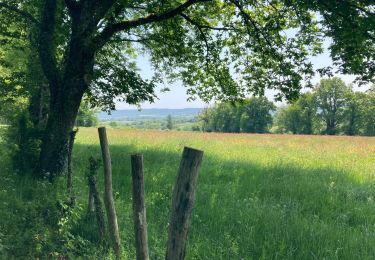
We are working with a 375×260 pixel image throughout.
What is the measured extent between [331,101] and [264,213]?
277 ft

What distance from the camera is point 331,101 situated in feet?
275

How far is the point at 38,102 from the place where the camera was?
13.1m

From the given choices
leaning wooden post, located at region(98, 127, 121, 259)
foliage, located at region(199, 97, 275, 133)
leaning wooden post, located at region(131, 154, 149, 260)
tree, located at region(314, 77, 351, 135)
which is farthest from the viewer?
foliage, located at region(199, 97, 275, 133)

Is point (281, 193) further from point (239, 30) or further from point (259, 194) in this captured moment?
point (239, 30)

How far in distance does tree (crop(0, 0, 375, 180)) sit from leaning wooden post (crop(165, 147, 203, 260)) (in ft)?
19.0

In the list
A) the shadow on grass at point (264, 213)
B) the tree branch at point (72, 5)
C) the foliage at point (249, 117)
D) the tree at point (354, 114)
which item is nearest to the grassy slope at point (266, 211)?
the shadow on grass at point (264, 213)

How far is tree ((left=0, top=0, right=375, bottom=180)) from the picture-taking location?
8.96 m

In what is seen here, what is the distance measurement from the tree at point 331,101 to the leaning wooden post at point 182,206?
276 ft

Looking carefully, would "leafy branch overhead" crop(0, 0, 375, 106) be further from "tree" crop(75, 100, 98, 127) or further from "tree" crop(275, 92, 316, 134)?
"tree" crop(275, 92, 316, 134)

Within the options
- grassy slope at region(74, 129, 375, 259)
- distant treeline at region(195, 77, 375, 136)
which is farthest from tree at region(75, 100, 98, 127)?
distant treeline at region(195, 77, 375, 136)

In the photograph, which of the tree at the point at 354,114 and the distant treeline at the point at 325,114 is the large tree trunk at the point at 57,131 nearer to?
the distant treeline at the point at 325,114

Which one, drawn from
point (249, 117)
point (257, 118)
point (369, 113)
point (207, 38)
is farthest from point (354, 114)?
point (207, 38)

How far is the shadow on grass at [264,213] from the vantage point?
5.64 m

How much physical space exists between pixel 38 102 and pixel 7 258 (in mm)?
9281
